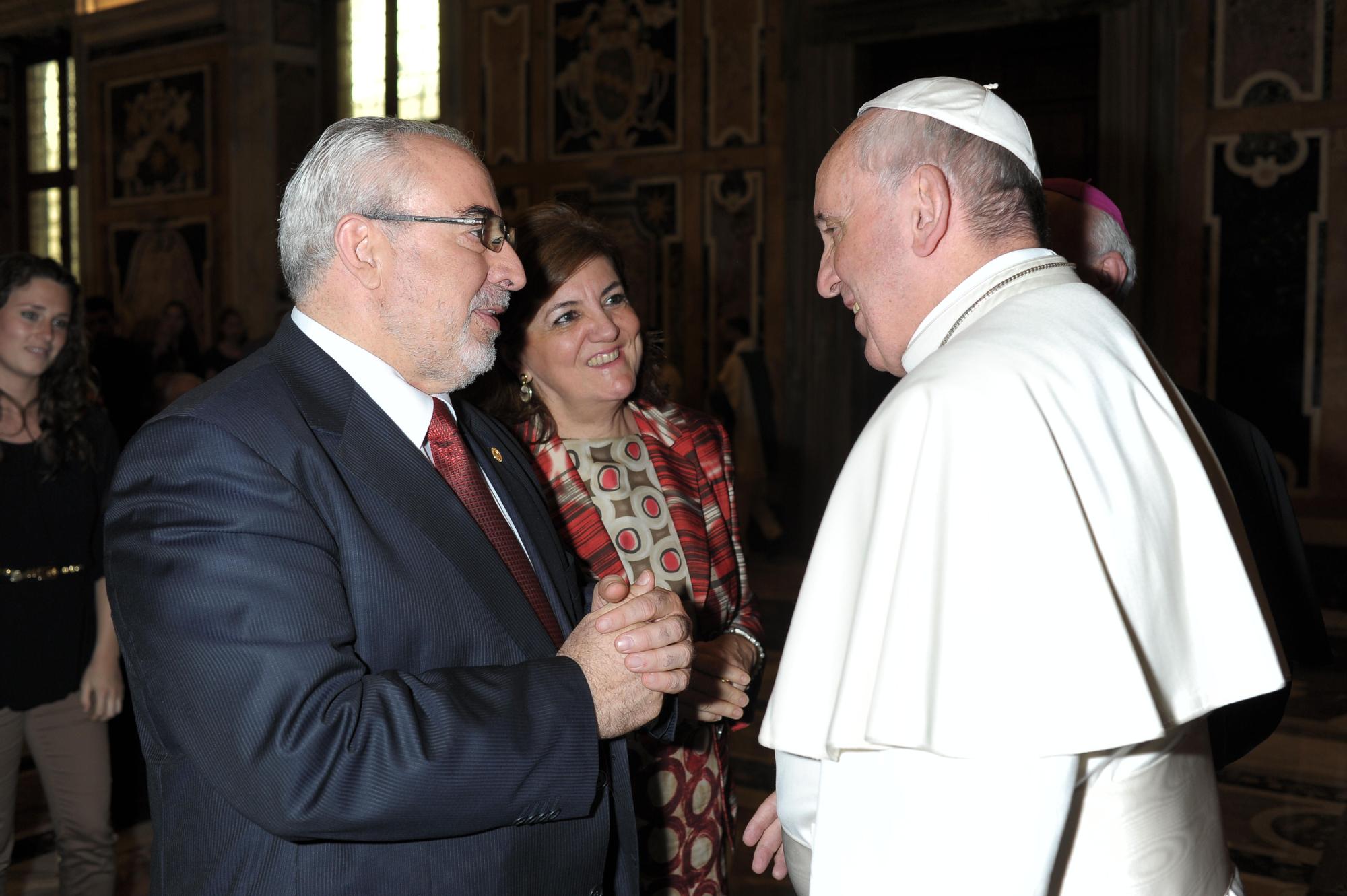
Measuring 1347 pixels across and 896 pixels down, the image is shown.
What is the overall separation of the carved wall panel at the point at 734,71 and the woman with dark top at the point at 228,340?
4396 mm

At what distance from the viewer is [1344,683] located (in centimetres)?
612

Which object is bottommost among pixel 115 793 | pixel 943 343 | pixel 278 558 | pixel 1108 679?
pixel 115 793

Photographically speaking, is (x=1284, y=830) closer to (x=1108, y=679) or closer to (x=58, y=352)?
(x=1108, y=679)

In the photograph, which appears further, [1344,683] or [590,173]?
[590,173]

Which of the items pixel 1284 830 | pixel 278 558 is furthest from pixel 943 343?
pixel 1284 830

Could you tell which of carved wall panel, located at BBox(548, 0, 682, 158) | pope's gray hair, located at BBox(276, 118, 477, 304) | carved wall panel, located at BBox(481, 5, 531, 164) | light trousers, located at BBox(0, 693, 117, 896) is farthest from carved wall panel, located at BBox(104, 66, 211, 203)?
pope's gray hair, located at BBox(276, 118, 477, 304)

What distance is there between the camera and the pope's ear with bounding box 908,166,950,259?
1.76m

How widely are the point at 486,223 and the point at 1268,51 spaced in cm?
770

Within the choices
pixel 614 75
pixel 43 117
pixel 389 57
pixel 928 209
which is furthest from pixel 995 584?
pixel 43 117

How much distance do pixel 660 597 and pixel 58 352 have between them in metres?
2.48

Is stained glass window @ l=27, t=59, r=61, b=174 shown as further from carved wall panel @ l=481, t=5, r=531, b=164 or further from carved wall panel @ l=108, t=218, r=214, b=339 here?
carved wall panel @ l=481, t=5, r=531, b=164

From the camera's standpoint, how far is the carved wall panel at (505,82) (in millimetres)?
11102

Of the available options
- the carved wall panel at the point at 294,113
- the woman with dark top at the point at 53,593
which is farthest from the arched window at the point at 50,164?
the woman with dark top at the point at 53,593

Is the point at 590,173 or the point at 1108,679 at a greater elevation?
the point at 590,173
